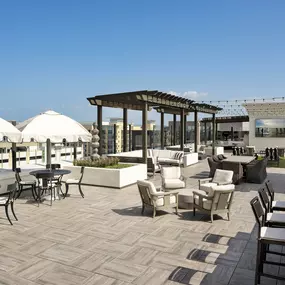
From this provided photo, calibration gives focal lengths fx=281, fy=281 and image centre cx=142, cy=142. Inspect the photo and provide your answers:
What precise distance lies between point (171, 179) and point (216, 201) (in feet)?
6.82

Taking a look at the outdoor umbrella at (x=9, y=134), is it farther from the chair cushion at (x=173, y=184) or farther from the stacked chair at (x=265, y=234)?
the stacked chair at (x=265, y=234)

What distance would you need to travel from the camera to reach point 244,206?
656 centimetres

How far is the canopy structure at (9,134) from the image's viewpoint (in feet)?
21.7

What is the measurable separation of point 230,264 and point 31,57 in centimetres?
1412

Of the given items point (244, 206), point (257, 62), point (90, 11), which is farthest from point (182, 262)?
point (257, 62)

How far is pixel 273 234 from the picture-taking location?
10.2ft

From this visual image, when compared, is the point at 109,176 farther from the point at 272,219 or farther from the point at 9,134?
the point at 272,219

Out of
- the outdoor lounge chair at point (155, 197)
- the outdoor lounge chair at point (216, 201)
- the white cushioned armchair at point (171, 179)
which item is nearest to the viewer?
the outdoor lounge chair at point (216, 201)

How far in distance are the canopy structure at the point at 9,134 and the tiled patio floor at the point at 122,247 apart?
1.59 m

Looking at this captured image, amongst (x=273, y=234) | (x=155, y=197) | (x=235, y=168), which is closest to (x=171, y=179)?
(x=155, y=197)

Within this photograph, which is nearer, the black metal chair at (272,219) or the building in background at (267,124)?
the black metal chair at (272,219)

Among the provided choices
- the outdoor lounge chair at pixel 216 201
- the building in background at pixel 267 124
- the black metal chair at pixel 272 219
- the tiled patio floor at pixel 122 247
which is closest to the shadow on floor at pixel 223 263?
the tiled patio floor at pixel 122 247

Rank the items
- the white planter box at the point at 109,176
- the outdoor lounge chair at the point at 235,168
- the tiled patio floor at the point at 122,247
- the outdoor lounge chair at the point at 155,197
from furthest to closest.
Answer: the outdoor lounge chair at the point at 235,168, the white planter box at the point at 109,176, the outdoor lounge chair at the point at 155,197, the tiled patio floor at the point at 122,247

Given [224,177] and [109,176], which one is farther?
[109,176]
